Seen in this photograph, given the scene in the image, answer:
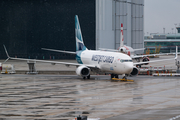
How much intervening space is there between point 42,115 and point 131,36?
79073mm

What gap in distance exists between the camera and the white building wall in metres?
90.2

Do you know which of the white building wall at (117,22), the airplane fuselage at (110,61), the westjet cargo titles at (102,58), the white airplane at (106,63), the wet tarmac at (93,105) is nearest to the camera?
the wet tarmac at (93,105)

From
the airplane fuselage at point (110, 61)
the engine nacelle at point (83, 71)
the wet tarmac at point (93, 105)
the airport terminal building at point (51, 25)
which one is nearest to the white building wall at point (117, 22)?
the airport terminal building at point (51, 25)

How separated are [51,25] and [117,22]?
767 inches

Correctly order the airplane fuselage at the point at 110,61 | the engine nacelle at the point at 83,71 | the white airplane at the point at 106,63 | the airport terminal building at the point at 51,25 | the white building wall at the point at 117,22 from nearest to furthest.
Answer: the airplane fuselage at the point at 110,61
the white airplane at the point at 106,63
the engine nacelle at the point at 83,71
the white building wall at the point at 117,22
the airport terminal building at the point at 51,25

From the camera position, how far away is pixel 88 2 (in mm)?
94562

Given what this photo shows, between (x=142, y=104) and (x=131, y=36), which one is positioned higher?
(x=131, y=36)

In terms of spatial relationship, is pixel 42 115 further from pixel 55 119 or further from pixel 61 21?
pixel 61 21

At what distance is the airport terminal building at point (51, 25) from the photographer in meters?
94.3

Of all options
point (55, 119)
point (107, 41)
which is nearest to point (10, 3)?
point (107, 41)

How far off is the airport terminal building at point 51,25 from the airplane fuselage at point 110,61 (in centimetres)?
5012

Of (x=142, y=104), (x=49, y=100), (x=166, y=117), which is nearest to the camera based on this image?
(x=166, y=117)

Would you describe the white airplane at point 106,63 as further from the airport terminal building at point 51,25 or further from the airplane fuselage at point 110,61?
the airport terminal building at point 51,25

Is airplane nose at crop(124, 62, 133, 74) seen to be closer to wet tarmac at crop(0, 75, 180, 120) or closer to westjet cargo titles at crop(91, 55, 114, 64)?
westjet cargo titles at crop(91, 55, 114, 64)
